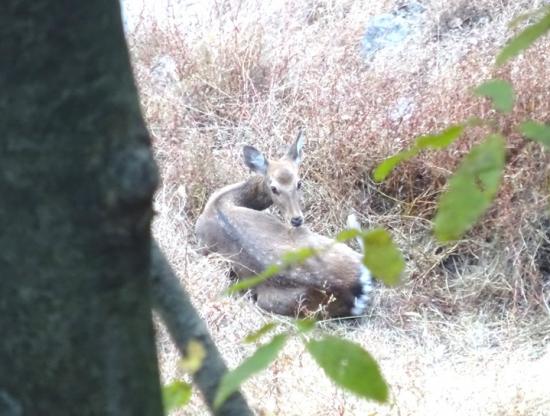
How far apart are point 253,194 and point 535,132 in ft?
19.3

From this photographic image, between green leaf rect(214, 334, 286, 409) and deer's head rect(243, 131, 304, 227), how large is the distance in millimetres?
5442

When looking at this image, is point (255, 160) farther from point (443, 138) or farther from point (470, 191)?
point (470, 191)

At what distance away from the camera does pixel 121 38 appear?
94cm

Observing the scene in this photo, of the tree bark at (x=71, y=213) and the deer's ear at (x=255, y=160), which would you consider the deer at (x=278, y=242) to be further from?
the tree bark at (x=71, y=213)

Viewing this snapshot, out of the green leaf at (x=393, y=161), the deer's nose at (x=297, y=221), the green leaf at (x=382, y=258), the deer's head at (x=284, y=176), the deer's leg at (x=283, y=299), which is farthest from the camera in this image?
the deer's head at (x=284, y=176)

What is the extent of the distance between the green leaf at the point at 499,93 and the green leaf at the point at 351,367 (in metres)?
0.27

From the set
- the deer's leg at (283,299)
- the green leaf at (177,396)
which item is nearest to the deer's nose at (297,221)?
the deer's leg at (283,299)

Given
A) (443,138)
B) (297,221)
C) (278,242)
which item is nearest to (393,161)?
(443,138)

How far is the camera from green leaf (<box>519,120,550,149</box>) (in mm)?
1188

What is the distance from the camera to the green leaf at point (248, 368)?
111 centimetres

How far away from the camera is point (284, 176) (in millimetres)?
6793

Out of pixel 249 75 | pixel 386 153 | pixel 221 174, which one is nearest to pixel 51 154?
pixel 386 153

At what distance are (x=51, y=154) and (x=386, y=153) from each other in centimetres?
590

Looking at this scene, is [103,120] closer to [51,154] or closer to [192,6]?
[51,154]
